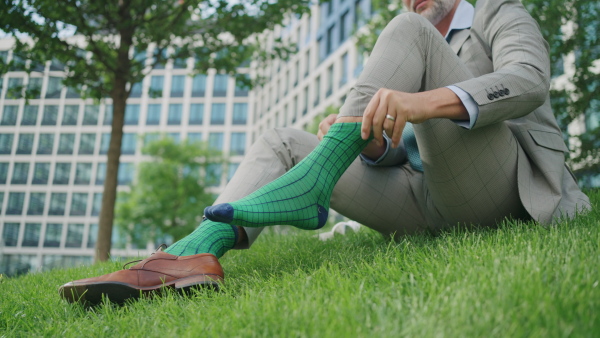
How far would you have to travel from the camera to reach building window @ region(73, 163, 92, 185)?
55.2 meters

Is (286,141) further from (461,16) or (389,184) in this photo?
(461,16)

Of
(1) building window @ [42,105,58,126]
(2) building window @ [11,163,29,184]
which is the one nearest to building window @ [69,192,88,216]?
(2) building window @ [11,163,29,184]

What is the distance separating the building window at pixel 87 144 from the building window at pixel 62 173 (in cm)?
198

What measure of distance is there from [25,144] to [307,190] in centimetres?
6115

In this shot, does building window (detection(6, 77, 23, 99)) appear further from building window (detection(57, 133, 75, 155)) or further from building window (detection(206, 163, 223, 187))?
building window (detection(57, 133, 75, 155))

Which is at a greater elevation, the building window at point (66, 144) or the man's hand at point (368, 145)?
the man's hand at point (368, 145)

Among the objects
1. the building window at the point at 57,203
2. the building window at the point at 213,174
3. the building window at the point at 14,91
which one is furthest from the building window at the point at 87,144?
the building window at the point at 14,91

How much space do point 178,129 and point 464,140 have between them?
54.9 meters

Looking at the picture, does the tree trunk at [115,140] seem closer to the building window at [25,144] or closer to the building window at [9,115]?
the building window at [9,115]

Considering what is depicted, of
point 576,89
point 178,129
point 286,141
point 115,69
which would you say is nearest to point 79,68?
point 115,69

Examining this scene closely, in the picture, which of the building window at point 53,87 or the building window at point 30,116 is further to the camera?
the building window at point 30,116

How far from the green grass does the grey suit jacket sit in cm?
14

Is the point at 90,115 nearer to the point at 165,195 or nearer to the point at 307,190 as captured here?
the point at 165,195

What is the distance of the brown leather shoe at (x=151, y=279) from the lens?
7.24 ft
